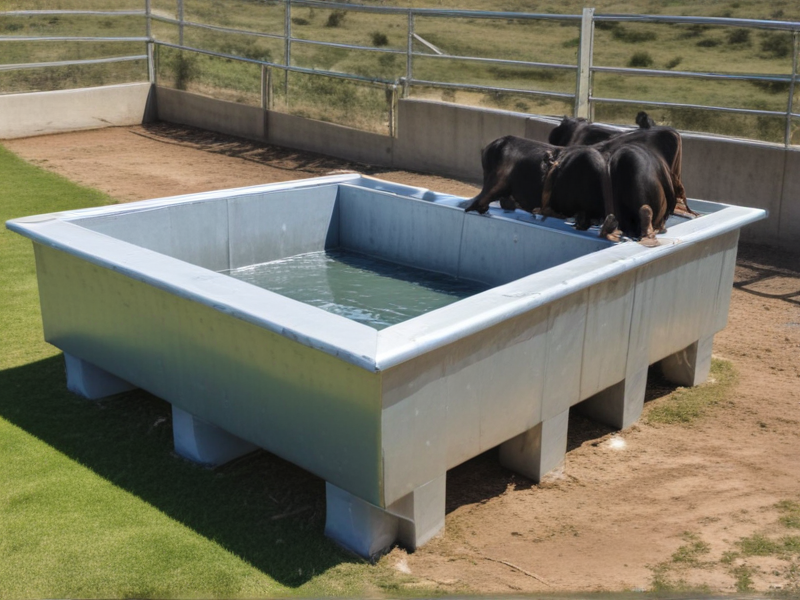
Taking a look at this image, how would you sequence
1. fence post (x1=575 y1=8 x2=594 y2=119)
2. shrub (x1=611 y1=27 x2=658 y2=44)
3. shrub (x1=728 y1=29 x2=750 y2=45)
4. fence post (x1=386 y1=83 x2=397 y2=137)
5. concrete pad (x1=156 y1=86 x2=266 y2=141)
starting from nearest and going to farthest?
fence post (x1=575 y1=8 x2=594 y2=119)
fence post (x1=386 y1=83 x2=397 y2=137)
concrete pad (x1=156 y1=86 x2=266 y2=141)
shrub (x1=728 y1=29 x2=750 y2=45)
shrub (x1=611 y1=27 x2=658 y2=44)

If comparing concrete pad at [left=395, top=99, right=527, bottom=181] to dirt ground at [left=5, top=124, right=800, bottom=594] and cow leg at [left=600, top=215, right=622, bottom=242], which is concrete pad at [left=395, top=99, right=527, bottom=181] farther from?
cow leg at [left=600, top=215, right=622, bottom=242]

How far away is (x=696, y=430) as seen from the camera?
15.4ft

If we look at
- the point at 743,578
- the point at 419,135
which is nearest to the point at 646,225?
the point at 743,578

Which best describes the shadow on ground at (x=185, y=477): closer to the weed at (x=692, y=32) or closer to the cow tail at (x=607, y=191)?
the cow tail at (x=607, y=191)

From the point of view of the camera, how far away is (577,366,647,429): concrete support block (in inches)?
181

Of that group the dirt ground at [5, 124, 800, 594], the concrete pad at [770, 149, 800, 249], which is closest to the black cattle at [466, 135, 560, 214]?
the dirt ground at [5, 124, 800, 594]

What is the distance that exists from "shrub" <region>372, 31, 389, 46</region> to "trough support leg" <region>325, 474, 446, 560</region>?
22.1m

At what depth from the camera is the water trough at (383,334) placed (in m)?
3.38

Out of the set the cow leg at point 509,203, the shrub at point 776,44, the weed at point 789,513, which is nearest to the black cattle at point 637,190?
the cow leg at point 509,203

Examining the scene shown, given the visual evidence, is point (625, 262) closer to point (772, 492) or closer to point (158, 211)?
point (772, 492)

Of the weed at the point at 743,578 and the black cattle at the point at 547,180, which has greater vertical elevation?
the black cattle at the point at 547,180

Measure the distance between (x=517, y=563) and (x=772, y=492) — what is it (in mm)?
1248

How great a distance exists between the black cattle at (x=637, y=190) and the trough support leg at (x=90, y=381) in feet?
8.34

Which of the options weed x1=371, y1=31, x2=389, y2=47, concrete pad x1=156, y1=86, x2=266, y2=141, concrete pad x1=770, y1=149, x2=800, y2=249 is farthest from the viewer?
weed x1=371, y1=31, x2=389, y2=47
